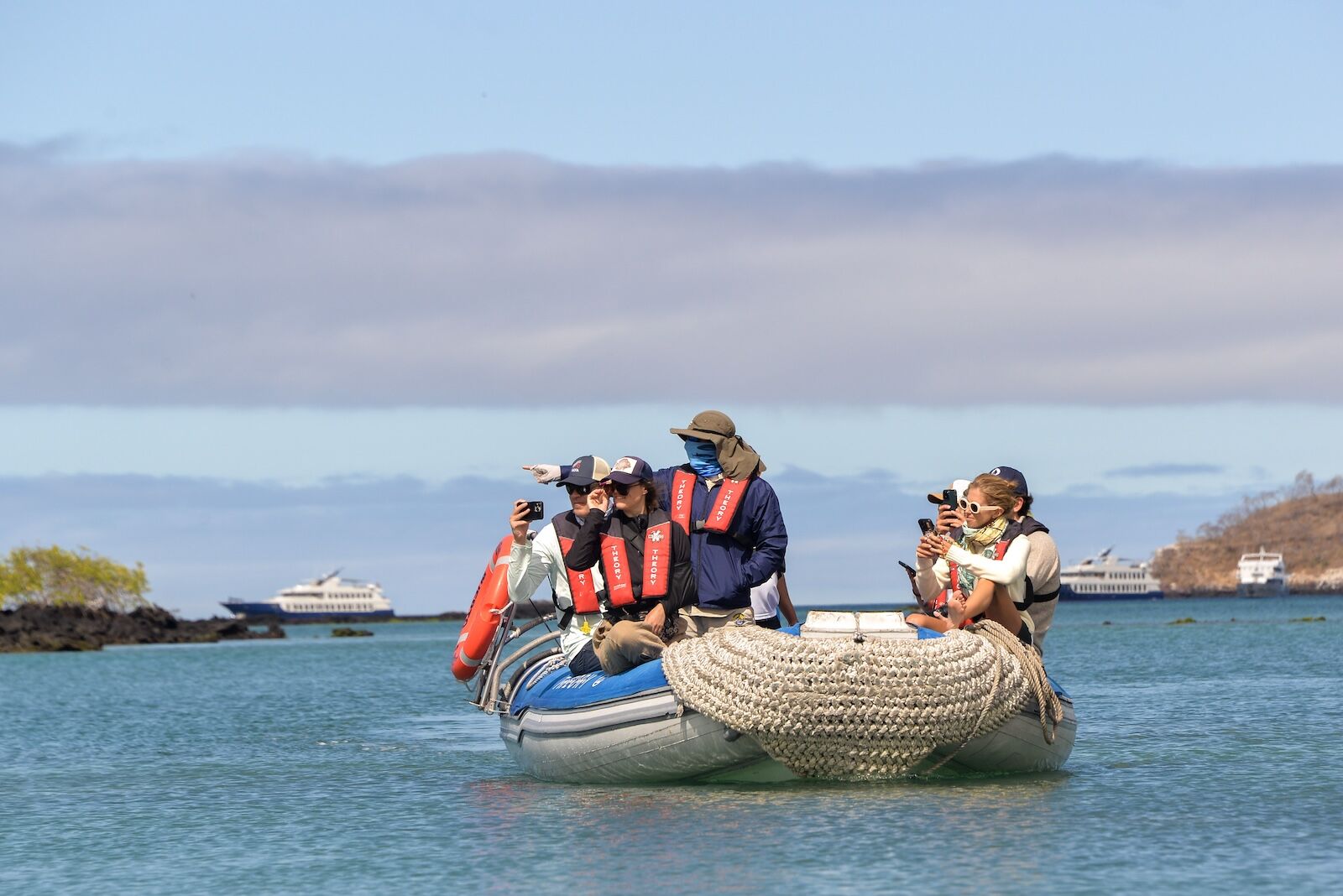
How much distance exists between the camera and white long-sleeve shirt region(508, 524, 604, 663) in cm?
1433

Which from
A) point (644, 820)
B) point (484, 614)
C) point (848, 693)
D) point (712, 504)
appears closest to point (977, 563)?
point (848, 693)

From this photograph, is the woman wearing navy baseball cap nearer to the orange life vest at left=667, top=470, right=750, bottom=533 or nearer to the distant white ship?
the orange life vest at left=667, top=470, right=750, bottom=533

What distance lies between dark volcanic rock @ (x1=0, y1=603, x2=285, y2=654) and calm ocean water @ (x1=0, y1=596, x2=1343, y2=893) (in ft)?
181

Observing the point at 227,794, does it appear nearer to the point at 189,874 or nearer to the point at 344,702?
the point at 189,874

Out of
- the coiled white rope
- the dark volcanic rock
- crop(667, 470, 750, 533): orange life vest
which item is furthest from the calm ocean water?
the dark volcanic rock

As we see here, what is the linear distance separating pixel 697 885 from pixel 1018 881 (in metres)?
1.92

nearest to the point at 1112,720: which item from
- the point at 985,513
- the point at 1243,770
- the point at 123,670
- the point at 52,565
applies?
the point at 1243,770

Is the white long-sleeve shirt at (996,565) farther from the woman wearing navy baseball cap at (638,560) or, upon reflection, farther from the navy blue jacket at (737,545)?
the woman wearing navy baseball cap at (638,560)

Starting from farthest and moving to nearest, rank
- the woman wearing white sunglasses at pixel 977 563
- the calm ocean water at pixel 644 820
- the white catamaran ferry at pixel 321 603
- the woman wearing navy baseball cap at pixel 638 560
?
the white catamaran ferry at pixel 321 603 → the woman wearing navy baseball cap at pixel 638 560 → the woman wearing white sunglasses at pixel 977 563 → the calm ocean water at pixel 644 820

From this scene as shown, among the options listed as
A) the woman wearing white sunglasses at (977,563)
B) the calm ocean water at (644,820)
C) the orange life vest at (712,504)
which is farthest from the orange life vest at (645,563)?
the woman wearing white sunglasses at (977,563)

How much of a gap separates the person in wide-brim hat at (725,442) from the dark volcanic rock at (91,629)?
228ft

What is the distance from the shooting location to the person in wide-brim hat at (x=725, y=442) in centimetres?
1388

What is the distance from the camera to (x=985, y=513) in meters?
13.1

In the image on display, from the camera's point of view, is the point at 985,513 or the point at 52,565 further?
the point at 52,565
